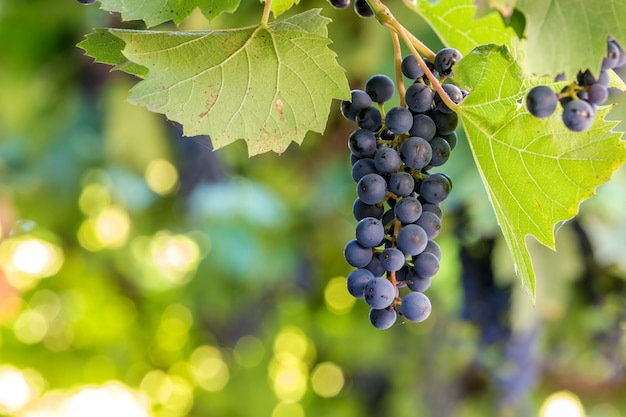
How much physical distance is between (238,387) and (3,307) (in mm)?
1301

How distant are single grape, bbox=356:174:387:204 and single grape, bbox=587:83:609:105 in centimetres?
18

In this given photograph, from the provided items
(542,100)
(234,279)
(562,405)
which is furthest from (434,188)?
(562,405)

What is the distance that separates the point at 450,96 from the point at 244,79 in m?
0.18

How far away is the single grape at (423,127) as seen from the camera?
0.63m

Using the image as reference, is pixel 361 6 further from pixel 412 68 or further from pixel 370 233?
pixel 370 233

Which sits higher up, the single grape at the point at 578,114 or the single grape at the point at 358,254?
the single grape at the point at 578,114

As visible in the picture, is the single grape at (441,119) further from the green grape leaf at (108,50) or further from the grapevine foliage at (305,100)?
the green grape leaf at (108,50)

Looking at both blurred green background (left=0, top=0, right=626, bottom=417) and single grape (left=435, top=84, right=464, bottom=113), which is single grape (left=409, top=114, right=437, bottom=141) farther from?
blurred green background (left=0, top=0, right=626, bottom=417)

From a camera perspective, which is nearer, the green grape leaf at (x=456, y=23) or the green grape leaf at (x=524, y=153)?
the green grape leaf at (x=524, y=153)

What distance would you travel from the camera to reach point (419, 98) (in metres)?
0.63

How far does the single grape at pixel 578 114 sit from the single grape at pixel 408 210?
0.49 ft

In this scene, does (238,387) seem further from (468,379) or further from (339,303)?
(468,379)

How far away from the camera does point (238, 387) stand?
3867 millimetres

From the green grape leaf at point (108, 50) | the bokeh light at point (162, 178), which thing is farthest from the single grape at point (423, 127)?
the bokeh light at point (162, 178)
